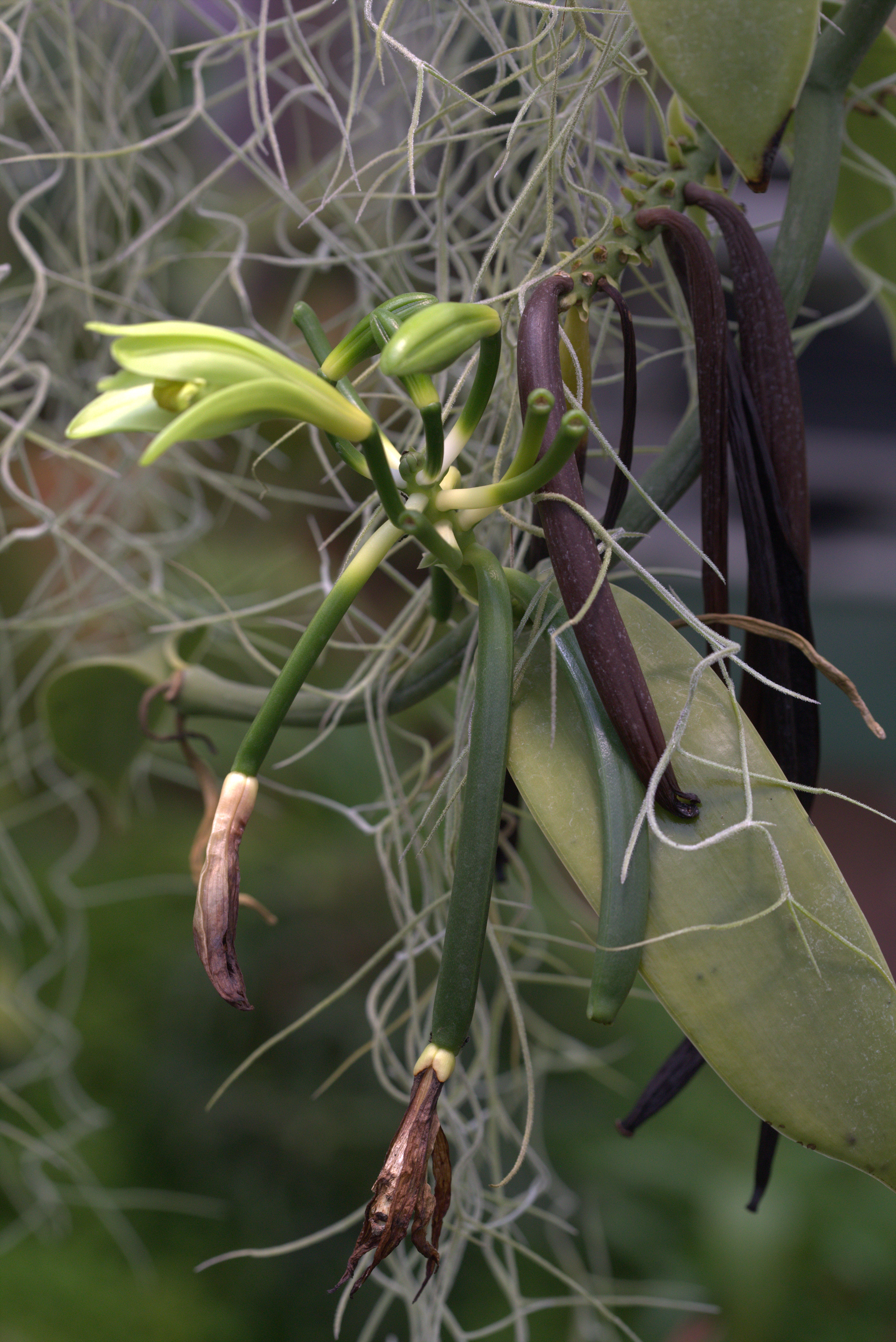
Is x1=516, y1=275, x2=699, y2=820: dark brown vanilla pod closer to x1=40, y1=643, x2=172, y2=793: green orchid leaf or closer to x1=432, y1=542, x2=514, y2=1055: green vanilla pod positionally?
x1=432, y1=542, x2=514, y2=1055: green vanilla pod

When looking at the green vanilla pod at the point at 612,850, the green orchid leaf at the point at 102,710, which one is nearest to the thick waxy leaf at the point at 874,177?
the green vanilla pod at the point at 612,850

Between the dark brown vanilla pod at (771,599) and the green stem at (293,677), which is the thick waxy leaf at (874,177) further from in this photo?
the green stem at (293,677)

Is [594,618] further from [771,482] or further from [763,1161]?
[763,1161]

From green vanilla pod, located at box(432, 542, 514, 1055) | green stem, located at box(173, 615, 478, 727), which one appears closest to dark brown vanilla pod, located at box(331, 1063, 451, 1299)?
green vanilla pod, located at box(432, 542, 514, 1055)

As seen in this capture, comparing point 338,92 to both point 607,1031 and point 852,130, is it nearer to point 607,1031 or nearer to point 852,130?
point 852,130

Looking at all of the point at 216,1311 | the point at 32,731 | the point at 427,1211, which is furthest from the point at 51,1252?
the point at 427,1211

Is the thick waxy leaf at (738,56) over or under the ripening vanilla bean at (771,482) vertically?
over

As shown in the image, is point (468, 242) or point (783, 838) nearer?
point (783, 838)
